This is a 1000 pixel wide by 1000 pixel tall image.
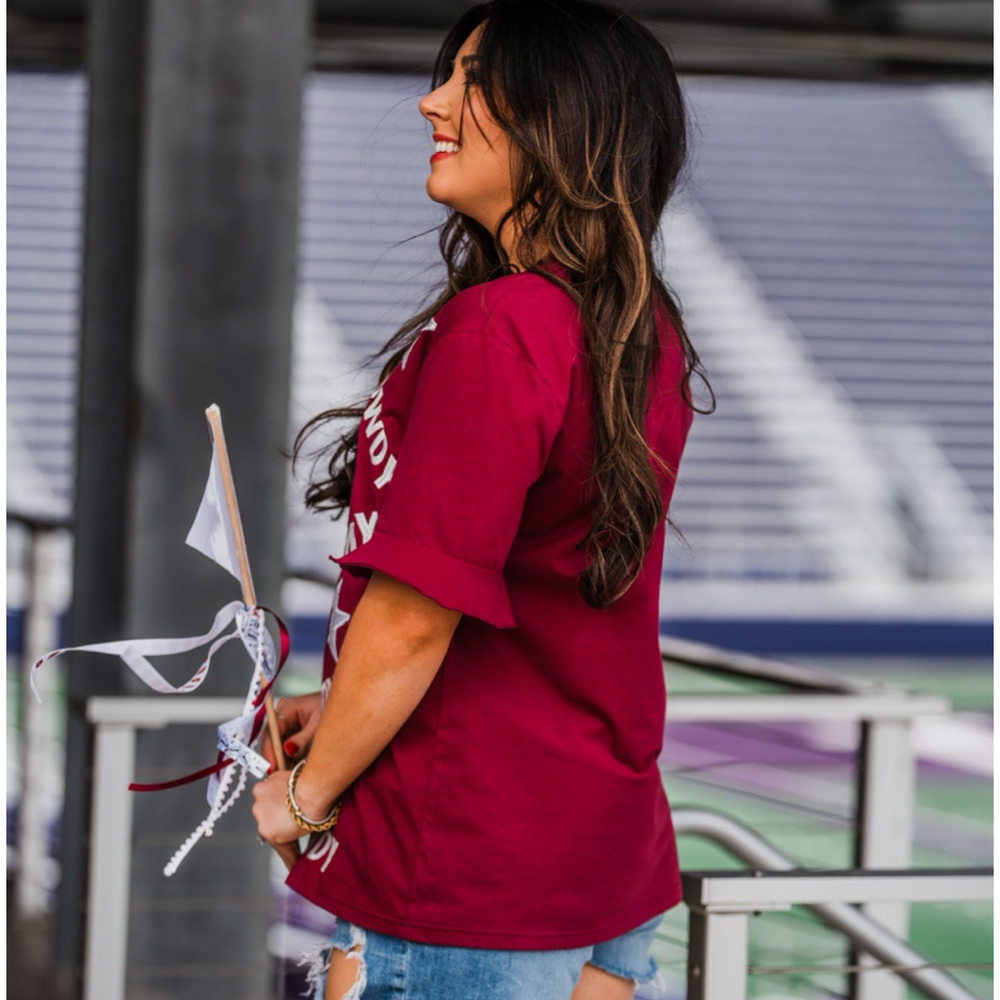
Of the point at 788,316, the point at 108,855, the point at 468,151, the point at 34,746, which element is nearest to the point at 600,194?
the point at 468,151

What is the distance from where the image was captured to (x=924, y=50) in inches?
196

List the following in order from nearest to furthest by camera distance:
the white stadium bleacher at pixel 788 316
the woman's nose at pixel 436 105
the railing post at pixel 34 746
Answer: the woman's nose at pixel 436 105, the railing post at pixel 34 746, the white stadium bleacher at pixel 788 316

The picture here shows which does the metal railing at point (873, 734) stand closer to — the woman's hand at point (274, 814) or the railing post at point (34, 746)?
the woman's hand at point (274, 814)

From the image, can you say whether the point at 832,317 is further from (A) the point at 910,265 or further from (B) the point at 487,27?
(B) the point at 487,27

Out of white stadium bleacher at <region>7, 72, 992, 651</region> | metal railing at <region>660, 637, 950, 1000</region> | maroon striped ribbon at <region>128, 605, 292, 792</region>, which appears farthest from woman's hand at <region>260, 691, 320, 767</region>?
white stadium bleacher at <region>7, 72, 992, 651</region>

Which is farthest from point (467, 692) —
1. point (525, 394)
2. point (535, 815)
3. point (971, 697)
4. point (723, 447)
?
point (723, 447)

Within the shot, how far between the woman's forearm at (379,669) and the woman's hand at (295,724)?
124 millimetres

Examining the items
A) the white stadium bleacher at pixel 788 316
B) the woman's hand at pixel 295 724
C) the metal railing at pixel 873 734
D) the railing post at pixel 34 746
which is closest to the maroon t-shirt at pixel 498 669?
the woman's hand at pixel 295 724

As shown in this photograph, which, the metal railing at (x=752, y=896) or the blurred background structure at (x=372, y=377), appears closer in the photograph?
the metal railing at (x=752, y=896)

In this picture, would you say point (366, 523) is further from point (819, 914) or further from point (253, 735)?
point (819, 914)

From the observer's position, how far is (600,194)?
89 centimetres

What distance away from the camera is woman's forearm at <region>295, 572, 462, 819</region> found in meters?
0.84

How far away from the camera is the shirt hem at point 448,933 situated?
2.80 feet

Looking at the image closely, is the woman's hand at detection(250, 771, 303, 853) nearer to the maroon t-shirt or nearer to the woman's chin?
the maroon t-shirt
